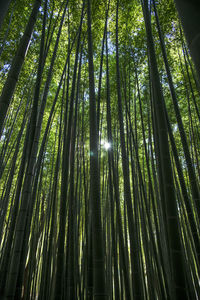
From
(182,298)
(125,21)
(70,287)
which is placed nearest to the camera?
(182,298)

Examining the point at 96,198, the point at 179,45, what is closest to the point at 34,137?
the point at 96,198

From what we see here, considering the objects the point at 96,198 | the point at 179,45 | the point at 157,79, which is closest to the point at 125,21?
the point at 179,45

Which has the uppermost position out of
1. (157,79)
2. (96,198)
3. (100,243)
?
(157,79)

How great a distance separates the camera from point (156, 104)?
150 centimetres

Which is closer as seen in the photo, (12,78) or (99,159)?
(12,78)

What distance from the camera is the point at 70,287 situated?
237 centimetres

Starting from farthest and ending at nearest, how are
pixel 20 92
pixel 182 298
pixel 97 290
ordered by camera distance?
pixel 20 92
pixel 97 290
pixel 182 298

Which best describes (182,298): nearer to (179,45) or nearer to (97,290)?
(97,290)

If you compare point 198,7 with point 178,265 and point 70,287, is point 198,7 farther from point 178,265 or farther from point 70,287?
point 70,287

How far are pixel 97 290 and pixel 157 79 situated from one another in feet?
5.03

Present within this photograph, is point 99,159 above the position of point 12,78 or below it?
above

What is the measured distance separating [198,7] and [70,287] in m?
2.80

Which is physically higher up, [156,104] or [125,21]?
[125,21]

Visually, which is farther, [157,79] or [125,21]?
[125,21]
